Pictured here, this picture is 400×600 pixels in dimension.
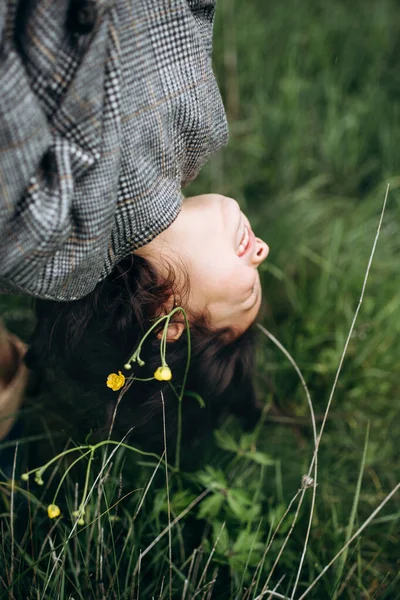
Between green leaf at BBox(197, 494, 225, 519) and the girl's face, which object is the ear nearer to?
Answer: the girl's face

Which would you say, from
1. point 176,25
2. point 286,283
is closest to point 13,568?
point 176,25

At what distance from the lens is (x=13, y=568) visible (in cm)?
107

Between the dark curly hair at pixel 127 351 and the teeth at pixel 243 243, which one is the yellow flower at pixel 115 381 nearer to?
the dark curly hair at pixel 127 351

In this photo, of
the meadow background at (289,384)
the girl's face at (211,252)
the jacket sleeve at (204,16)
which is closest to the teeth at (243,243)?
the girl's face at (211,252)

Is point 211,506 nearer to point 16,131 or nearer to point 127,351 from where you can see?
point 127,351

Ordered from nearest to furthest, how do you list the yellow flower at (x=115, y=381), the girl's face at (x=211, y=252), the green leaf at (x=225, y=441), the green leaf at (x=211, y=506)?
1. the yellow flower at (x=115, y=381)
2. the girl's face at (x=211, y=252)
3. the green leaf at (x=211, y=506)
4. the green leaf at (x=225, y=441)

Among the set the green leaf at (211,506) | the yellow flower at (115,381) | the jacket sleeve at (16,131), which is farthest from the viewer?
the green leaf at (211,506)

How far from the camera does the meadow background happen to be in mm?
1214

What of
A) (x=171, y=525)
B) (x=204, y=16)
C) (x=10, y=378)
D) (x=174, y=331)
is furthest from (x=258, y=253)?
(x=10, y=378)

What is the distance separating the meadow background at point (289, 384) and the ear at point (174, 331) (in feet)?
0.94

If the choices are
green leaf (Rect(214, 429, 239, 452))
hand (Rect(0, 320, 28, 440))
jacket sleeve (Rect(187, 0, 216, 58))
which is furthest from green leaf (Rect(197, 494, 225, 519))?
jacket sleeve (Rect(187, 0, 216, 58))

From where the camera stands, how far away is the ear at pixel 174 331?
125 centimetres

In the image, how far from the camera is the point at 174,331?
125 cm

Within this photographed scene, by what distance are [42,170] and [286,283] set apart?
3.87 ft
